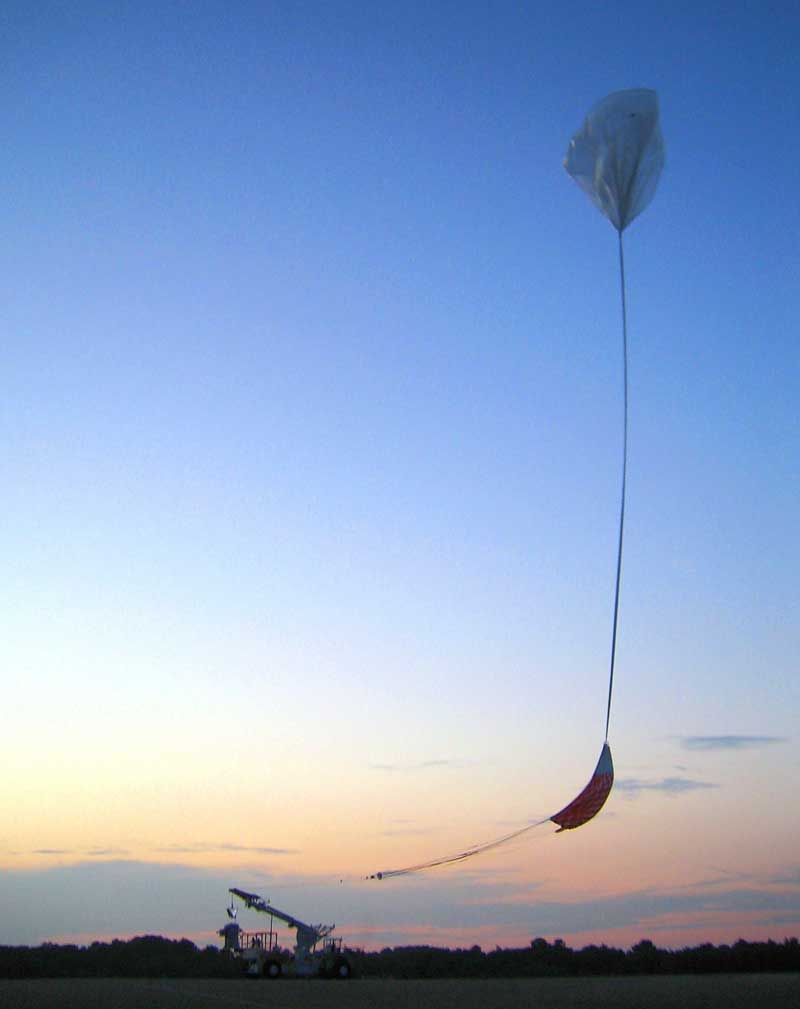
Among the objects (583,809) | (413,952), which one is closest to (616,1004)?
(583,809)

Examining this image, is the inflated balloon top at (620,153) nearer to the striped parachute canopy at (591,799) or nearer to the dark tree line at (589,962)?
the striped parachute canopy at (591,799)

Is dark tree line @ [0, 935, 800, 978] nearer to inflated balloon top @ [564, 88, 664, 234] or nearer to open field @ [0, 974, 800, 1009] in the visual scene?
open field @ [0, 974, 800, 1009]

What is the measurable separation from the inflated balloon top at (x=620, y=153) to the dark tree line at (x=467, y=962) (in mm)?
36715

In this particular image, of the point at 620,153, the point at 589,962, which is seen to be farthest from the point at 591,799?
the point at 589,962

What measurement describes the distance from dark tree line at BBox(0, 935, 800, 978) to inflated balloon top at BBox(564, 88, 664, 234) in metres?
36.7

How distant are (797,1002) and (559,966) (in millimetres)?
29840

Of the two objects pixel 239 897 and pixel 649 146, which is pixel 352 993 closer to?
pixel 239 897

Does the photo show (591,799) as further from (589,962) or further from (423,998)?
(589,962)

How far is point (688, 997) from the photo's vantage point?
23.4 m

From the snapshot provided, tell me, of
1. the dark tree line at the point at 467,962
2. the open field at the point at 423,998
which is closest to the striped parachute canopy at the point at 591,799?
the open field at the point at 423,998

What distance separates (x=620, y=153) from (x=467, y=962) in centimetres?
4521

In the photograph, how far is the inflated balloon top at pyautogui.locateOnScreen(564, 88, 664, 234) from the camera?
50.3 ft

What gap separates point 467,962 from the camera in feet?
167

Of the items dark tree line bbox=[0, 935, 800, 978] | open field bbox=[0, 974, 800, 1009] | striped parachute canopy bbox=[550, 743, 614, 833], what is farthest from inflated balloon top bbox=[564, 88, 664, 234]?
dark tree line bbox=[0, 935, 800, 978]
